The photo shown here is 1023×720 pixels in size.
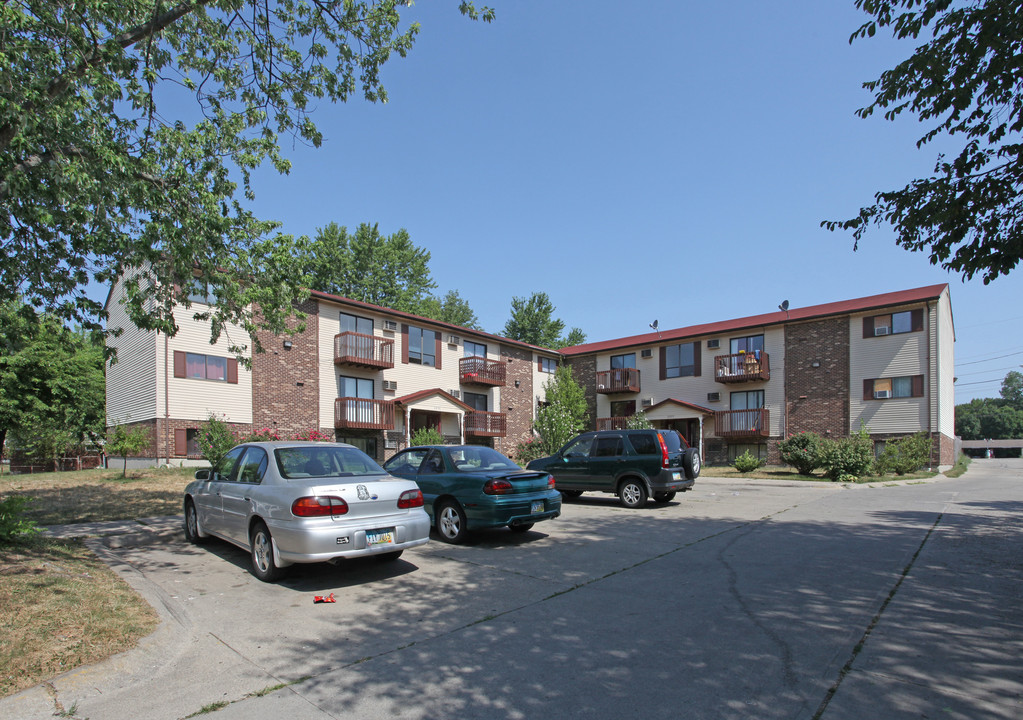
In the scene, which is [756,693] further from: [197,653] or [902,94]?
[902,94]

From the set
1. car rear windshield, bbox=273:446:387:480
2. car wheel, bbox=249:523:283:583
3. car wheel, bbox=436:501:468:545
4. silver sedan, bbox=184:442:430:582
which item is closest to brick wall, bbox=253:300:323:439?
car wheel, bbox=436:501:468:545

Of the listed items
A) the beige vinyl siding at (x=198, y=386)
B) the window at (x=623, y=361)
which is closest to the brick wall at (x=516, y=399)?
the window at (x=623, y=361)

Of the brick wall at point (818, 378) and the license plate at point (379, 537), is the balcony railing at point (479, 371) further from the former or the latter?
the license plate at point (379, 537)

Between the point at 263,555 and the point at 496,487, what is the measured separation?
10.6ft

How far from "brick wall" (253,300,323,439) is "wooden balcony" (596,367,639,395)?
1791 cm

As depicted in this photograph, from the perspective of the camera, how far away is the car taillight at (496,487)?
28.3 ft

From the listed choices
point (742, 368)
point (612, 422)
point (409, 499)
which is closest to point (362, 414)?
point (612, 422)

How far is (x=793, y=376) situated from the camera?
3091 cm

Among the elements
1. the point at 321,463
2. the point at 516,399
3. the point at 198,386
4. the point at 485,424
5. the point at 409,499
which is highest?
the point at 198,386

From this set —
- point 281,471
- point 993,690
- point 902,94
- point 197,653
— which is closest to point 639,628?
point 993,690

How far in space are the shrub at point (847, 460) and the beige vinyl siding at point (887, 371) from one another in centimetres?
590

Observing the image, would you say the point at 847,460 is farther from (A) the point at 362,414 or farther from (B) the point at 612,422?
(A) the point at 362,414

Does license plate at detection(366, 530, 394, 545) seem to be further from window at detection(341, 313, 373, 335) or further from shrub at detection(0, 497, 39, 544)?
window at detection(341, 313, 373, 335)

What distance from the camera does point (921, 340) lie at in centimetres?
2717
